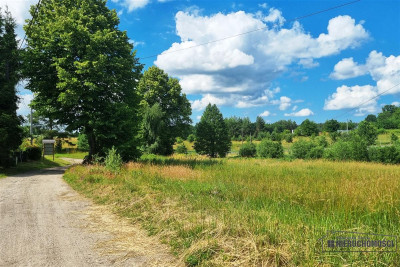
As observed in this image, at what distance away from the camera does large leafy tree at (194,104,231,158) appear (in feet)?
174

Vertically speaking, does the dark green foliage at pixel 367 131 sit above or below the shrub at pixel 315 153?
above

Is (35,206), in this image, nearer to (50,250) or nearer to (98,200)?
(98,200)

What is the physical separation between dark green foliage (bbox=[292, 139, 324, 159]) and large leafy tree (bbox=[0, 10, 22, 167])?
3872 cm

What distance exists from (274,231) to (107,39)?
20380mm

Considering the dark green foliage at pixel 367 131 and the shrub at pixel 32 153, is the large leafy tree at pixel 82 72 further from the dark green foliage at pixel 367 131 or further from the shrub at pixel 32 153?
the dark green foliage at pixel 367 131

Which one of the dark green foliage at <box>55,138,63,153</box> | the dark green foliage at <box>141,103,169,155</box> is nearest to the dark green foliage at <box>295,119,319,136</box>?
the dark green foliage at <box>141,103,169,155</box>

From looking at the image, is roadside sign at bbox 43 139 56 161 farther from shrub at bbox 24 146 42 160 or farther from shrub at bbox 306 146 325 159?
shrub at bbox 306 146 325 159

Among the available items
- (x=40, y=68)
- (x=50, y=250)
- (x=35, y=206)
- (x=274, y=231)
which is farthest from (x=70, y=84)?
(x=274, y=231)

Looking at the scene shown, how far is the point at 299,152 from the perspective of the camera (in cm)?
4128

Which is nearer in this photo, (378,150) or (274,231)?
(274,231)

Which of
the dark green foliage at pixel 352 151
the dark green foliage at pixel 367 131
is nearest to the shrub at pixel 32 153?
the dark green foliage at pixel 352 151

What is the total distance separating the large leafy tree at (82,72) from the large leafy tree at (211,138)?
104 ft

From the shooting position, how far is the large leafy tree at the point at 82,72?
1880cm

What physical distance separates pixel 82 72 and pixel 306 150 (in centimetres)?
3628
